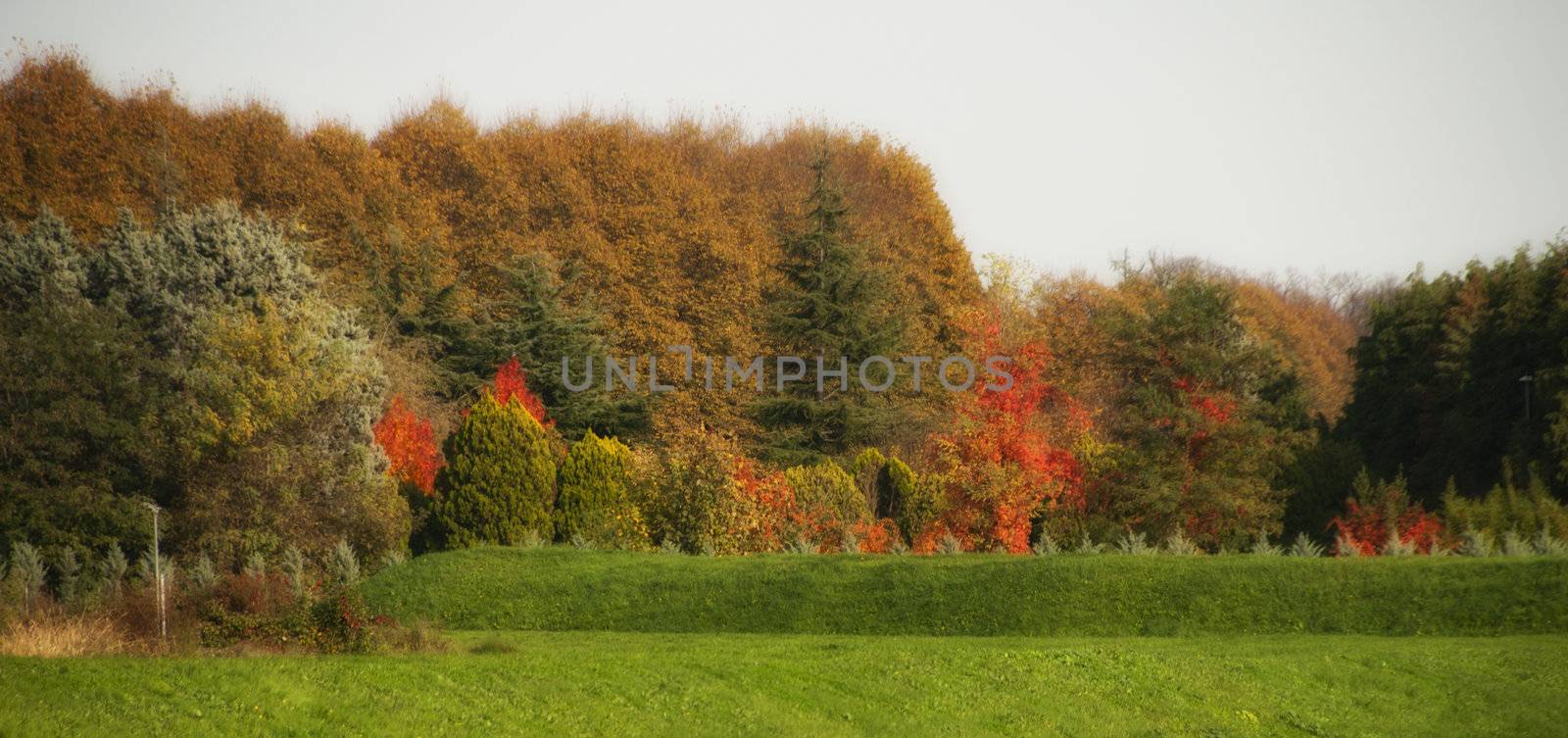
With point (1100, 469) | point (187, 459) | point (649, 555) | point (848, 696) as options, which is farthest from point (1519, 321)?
point (187, 459)

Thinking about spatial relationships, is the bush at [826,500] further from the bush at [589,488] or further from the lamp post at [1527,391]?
the lamp post at [1527,391]

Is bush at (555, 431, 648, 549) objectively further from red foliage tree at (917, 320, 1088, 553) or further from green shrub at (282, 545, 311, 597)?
red foliage tree at (917, 320, 1088, 553)

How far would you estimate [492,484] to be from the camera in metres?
24.4

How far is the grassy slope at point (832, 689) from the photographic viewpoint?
9203 mm

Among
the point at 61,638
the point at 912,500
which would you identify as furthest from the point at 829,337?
the point at 61,638

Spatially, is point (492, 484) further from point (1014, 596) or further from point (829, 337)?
point (829, 337)

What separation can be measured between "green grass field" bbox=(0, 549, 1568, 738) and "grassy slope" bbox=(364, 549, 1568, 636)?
31 millimetres

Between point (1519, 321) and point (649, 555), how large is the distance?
2102 cm

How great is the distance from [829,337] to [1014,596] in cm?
1952

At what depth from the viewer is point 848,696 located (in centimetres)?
1153

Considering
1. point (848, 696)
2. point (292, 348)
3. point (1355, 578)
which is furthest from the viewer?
point (292, 348)

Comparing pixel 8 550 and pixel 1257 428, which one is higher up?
pixel 1257 428

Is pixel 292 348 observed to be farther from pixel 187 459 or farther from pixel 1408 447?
pixel 1408 447

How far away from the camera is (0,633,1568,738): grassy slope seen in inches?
362
